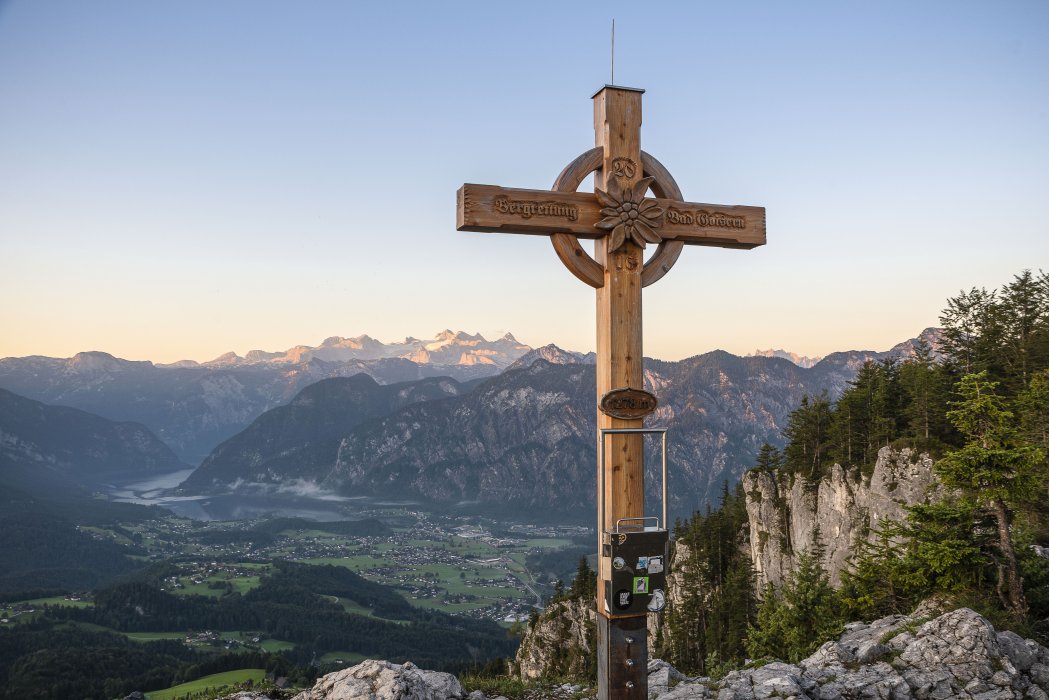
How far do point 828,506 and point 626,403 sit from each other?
4950 centimetres

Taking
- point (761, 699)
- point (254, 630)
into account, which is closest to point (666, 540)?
point (761, 699)

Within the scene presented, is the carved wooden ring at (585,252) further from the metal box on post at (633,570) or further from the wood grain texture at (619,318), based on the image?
the metal box on post at (633,570)

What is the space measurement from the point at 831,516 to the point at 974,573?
42.3m

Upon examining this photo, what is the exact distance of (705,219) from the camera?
10656mm

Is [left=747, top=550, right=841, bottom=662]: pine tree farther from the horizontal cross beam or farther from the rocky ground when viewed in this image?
the horizontal cross beam

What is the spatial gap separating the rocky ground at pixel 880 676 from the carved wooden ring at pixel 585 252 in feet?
20.3

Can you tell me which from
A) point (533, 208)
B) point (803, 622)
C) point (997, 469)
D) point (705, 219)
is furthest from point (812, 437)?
point (533, 208)

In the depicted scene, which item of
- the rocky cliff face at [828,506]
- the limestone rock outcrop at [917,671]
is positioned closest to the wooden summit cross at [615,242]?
the limestone rock outcrop at [917,671]

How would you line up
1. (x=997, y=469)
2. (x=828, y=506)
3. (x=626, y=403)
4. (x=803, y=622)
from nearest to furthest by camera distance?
1. (x=626, y=403)
2. (x=997, y=469)
3. (x=803, y=622)
4. (x=828, y=506)

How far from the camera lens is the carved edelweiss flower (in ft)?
32.5

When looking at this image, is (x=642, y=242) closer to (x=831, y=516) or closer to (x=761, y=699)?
(x=761, y=699)

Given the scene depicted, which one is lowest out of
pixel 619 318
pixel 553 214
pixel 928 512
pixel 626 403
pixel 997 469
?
pixel 928 512

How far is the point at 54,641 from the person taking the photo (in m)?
153

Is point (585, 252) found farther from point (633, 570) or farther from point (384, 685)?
point (384, 685)
